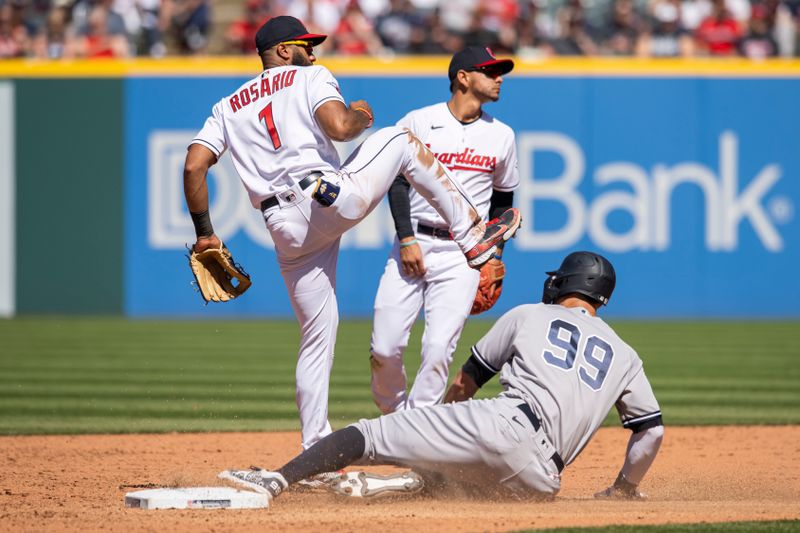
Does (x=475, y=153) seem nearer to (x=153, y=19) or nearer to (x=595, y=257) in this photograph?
(x=595, y=257)

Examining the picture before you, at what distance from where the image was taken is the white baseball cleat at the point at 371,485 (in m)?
5.23

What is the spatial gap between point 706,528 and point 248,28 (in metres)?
13.0

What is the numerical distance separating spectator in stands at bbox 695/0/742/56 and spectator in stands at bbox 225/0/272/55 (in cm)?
584

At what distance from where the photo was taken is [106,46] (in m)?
16.2

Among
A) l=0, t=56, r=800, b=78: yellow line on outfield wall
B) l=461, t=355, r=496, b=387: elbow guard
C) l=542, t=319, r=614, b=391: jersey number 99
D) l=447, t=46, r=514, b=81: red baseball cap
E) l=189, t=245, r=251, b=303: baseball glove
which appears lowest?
l=461, t=355, r=496, b=387: elbow guard

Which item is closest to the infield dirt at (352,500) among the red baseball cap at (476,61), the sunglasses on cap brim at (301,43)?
Answer: the sunglasses on cap brim at (301,43)

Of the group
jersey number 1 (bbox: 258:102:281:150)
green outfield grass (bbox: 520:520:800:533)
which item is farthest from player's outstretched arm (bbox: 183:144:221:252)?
green outfield grass (bbox: 520:520:800:533)

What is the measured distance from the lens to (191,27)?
1653 cm

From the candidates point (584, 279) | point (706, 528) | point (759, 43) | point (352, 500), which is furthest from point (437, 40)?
point (706, 528)

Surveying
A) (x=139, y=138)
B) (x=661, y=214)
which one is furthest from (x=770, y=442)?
(x=139, y=138)

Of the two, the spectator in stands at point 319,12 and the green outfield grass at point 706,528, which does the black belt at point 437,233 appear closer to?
the green outfield grass at point 706,528

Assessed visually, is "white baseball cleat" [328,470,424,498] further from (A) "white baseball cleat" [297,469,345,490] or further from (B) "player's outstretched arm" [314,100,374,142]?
(B) "player's outstretched arm" [314,100,374,142]

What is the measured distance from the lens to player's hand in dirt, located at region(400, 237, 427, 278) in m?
6.17

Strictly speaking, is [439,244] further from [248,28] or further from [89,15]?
[89,15]
